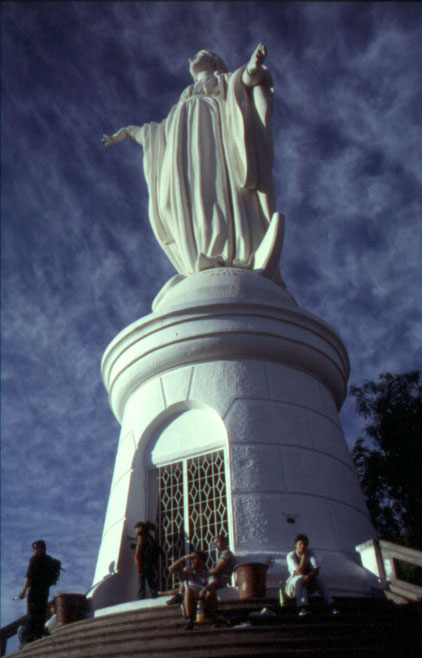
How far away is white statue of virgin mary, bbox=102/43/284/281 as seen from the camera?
470 inches

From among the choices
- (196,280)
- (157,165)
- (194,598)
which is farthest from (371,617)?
(157,165)

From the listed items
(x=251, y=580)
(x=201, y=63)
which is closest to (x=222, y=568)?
(x=251, y=580)

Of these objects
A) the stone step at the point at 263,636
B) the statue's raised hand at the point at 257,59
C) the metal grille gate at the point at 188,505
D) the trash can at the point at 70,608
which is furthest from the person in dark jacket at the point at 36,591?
the statue's raised hand at the point at 257,59

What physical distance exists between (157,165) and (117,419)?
18.4 feet

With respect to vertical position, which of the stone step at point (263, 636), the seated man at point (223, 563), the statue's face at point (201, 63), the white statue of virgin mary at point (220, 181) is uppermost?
the statue's face at point (201, 63)

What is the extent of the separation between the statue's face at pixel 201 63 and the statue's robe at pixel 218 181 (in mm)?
2009

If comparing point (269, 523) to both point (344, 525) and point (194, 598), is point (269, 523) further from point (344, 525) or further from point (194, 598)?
point (194, 598)

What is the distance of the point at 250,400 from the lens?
9227 millimetres

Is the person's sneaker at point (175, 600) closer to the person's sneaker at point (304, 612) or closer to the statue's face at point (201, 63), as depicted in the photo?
the person's sneaker at point (304, 612)

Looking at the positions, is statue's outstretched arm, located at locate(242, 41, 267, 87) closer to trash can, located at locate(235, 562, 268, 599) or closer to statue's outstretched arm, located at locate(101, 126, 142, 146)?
statue's outstretched arm, located at locate(101, 126, 142, 146)

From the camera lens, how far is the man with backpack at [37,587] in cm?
748

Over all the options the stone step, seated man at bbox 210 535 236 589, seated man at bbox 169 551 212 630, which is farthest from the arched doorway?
the stone step

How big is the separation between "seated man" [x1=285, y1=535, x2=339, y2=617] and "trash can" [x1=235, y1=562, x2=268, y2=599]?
50 centimetres

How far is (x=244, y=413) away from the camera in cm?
906
